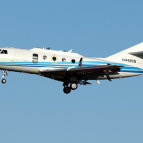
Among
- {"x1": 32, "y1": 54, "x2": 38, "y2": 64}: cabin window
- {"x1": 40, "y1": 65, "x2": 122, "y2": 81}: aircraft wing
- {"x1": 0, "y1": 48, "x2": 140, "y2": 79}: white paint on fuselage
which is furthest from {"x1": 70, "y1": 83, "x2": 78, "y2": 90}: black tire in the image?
{"x1": 32, "y1": 54, "x2": 38, "y2": 64}: cabin window

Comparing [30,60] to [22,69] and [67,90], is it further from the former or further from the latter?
[67,90]

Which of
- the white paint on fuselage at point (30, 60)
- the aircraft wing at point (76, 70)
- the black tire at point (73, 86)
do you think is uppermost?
the white paint on fuselage at point (30, 60)

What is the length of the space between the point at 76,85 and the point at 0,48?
979 centimetres

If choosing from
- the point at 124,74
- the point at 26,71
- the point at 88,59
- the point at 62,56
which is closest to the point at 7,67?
the point at 26,71

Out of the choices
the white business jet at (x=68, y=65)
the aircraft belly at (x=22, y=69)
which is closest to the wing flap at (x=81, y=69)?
the white business jet at (x=68, y=65)

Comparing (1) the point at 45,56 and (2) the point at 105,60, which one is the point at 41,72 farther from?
(2) the point at 105,60

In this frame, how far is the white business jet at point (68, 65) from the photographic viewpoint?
45.0 m

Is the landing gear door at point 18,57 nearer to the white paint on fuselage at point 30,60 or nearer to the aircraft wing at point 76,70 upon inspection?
the white paint on fuselage at point 30,60

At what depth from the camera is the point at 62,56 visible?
4672cm

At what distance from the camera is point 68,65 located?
46.7 metres

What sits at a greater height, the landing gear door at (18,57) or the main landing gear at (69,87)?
the landing gear door at (18,57)

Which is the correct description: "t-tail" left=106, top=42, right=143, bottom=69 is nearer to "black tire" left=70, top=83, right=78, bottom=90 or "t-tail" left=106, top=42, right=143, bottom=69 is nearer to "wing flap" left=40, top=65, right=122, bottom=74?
"wing flap" left=40, top=65, right=122, bottom=74

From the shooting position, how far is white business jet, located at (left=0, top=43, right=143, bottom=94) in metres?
45.0

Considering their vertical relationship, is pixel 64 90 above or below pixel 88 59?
below
